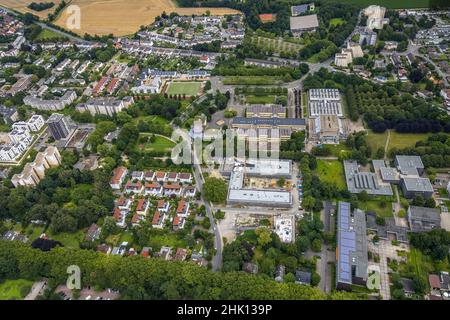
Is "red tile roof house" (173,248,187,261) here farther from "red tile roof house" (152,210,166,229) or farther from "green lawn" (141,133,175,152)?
"green lawn" (141,133,175,152)

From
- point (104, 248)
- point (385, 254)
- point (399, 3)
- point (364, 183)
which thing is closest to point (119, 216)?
point (104, 248)

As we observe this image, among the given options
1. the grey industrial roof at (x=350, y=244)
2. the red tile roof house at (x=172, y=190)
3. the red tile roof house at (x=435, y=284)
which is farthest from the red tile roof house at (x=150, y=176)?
the red tile roof house at (x=435, y=284)

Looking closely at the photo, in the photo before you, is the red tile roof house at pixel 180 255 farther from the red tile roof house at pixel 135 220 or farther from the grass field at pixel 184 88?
the grass field at pixel 184 88

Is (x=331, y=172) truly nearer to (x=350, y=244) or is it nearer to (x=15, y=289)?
(x=350, y=244)

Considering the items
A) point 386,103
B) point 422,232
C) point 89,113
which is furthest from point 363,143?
point 89,113

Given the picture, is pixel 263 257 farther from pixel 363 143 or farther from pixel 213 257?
pixel 363 143

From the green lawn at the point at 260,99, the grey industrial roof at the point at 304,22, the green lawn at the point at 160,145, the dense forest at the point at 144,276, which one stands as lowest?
the dense forest at the point at 144,276

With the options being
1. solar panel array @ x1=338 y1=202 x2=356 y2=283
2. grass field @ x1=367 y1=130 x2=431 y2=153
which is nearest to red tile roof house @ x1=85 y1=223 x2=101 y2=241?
solar panel array @ x1=338 y1=202 x2=356 y2=283
